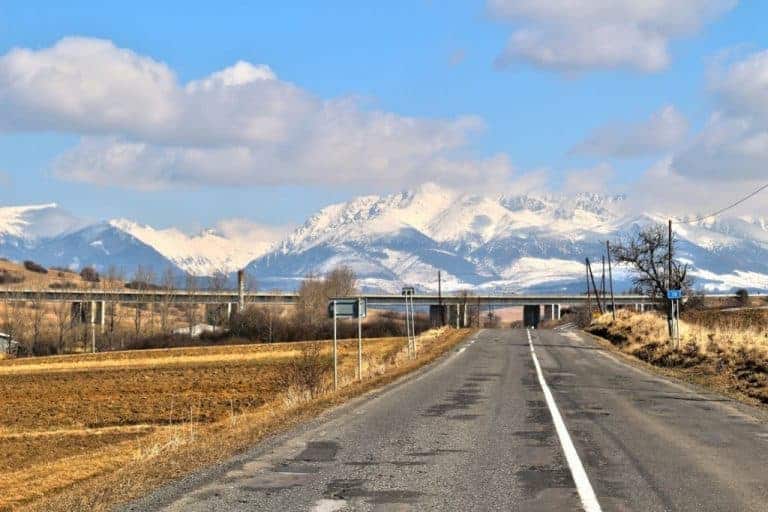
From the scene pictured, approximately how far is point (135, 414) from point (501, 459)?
84.5 feet

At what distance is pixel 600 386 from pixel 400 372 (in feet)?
24.8

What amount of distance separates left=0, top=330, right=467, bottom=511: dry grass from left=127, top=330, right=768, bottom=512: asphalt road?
1.06m

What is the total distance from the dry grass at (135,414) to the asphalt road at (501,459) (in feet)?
3.47

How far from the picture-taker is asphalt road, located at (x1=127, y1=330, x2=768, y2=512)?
29.0ft

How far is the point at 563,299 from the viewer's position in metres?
180

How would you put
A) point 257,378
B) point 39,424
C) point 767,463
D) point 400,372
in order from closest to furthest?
1. point 767,463
2. point 400,372
3. point 39,424
4. point 257,378

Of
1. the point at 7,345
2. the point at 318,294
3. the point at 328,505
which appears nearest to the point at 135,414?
the point at 328,505

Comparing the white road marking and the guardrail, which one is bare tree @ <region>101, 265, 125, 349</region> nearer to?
the guardrail

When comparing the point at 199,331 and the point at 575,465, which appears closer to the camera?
the point at 575,465

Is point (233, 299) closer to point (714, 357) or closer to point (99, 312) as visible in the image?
point (99, 312)

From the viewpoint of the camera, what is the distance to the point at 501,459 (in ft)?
36.7

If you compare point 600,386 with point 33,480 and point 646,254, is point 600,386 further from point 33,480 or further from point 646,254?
point 646,254

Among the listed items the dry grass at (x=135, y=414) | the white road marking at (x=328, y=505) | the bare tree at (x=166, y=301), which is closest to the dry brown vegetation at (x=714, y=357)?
the dry grass at (x=135, y=414)

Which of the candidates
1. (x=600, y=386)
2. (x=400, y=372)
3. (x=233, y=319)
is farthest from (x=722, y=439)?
(x=233, y=319)
